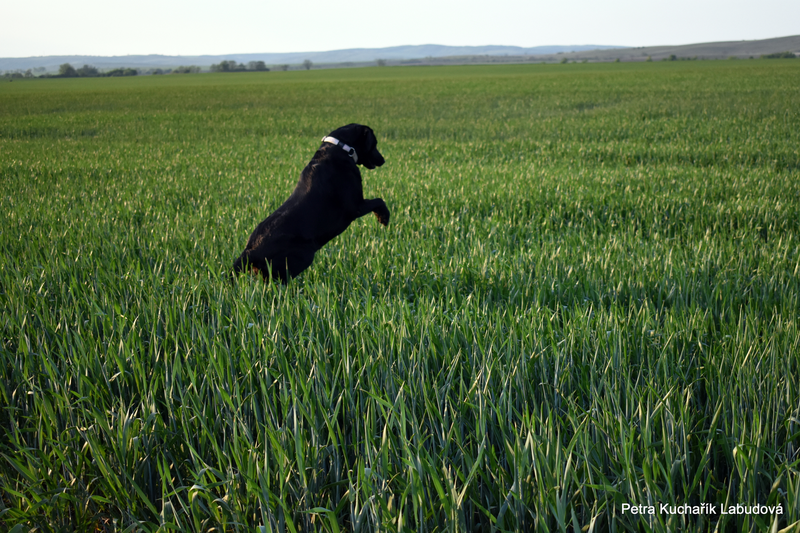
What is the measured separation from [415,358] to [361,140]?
227 cm

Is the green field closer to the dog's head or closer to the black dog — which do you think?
the black dog

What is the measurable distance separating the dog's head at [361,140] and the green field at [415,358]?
2.57ft

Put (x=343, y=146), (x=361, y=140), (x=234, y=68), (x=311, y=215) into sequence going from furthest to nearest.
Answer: (x=234, y=68) → (x=361, y=140) → (x=343, y=146) → (x=311, y=215)

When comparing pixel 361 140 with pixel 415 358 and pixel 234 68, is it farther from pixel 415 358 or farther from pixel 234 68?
pixel 234 68

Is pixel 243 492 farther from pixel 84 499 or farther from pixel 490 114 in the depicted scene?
pixel 490 114

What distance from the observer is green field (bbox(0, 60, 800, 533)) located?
144cm

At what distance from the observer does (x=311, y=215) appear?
3307mm

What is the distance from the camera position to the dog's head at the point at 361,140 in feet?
12.2

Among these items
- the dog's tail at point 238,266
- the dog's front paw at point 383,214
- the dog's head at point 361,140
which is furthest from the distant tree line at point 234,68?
the dog's tail at point 238,266

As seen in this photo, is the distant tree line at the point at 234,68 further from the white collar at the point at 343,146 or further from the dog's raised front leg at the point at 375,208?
the dog's raised front leg at the point at 375,208

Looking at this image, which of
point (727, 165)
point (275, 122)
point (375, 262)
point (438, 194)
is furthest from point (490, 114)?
point (375, 262)

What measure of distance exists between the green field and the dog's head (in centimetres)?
78

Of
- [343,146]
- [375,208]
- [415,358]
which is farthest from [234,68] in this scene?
[415,358]

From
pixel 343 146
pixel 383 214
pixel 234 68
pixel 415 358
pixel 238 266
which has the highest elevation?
pixel 234 68
